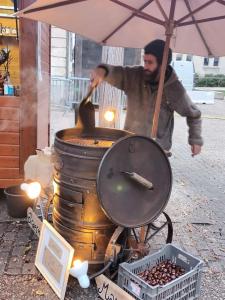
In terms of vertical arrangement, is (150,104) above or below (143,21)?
below

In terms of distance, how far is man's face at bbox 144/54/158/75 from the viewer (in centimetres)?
366

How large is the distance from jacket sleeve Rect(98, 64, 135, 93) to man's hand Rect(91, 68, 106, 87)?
93 mm

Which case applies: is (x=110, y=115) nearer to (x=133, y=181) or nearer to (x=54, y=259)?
(x=133, y=181)

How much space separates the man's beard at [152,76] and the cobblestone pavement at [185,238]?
182 centimetres

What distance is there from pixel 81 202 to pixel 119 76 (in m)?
1.52

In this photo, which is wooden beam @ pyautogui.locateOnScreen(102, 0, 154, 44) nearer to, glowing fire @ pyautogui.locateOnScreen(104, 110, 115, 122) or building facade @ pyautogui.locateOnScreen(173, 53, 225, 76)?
glowing fire @ pyautogui.locateOnScreen(104, 110, 115, 122)

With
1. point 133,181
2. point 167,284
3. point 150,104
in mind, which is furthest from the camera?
point 150,104

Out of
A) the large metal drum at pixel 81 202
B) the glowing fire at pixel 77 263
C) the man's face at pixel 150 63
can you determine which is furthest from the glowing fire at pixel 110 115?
the glowing fire at pixel 77 263

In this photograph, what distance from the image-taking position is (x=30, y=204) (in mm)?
4402

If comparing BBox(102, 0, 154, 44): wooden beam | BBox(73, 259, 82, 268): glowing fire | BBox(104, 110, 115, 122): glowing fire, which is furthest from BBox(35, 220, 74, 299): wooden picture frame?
BBox(102, 0, 154, 44): wooden beam

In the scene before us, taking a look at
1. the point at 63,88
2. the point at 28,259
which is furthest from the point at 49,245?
the point at 63,88

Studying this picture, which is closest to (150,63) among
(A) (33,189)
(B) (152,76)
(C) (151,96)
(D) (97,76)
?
(B) (152,76)

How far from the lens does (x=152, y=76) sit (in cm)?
373

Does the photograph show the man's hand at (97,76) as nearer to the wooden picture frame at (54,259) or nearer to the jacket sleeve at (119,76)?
the jacket sleeve at (119,76)
